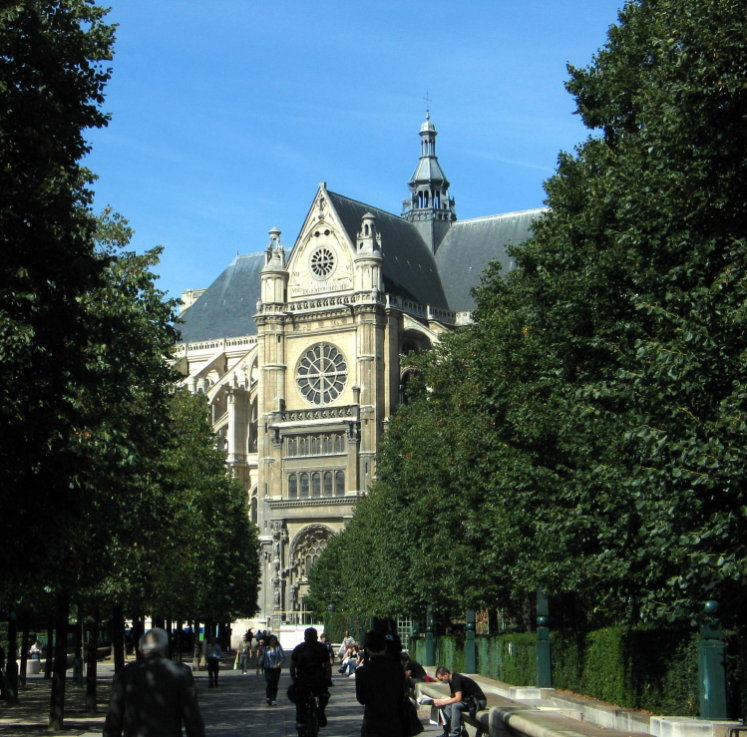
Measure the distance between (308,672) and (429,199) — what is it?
93741mm

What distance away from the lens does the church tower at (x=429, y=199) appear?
11056cm

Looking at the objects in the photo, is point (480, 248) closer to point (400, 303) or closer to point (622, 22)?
point (400, 303)

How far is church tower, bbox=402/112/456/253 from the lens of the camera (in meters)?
111

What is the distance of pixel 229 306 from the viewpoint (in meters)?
119

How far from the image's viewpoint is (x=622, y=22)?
29.1 meters

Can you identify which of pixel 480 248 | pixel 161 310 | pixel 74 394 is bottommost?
pixel 74 394

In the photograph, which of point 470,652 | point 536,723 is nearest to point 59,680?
point 536,723

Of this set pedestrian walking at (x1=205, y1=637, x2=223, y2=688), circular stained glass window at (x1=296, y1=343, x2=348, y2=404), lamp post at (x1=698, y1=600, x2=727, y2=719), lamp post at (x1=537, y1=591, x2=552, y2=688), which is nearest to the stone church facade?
circular stained glass window at (x1=296, y1=343, x2=348, y2=404)

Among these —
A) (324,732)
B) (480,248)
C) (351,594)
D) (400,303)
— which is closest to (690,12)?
(324,732)

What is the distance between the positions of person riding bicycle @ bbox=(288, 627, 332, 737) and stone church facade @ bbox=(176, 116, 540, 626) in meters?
70.2

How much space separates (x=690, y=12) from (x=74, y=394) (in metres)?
13.2

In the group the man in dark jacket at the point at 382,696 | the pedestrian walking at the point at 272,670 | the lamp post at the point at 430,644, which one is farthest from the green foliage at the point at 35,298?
the lamp post at the point at 430,644

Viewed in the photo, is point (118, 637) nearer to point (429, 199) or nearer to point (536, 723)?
point (536, 723)

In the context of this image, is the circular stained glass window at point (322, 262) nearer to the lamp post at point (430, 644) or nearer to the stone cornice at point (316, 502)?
the stone cornice at point (316, 502)
